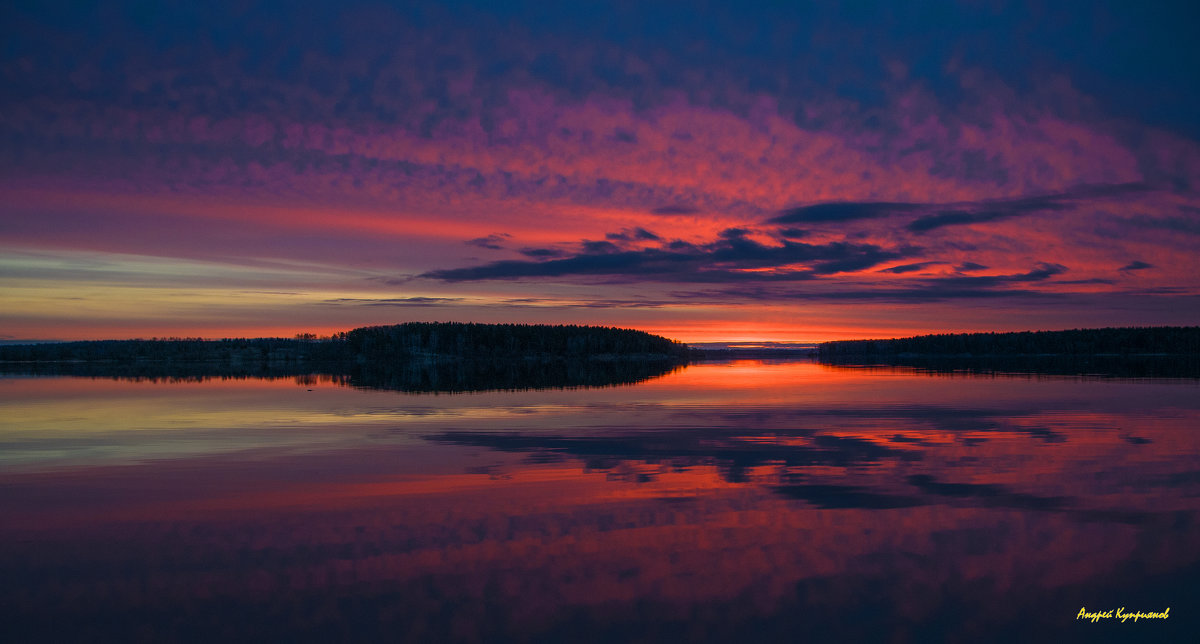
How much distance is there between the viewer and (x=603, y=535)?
33.4 ft

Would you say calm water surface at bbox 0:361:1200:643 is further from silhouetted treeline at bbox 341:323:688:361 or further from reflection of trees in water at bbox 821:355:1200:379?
silhouetted treeline at bbox 341:323:688:361

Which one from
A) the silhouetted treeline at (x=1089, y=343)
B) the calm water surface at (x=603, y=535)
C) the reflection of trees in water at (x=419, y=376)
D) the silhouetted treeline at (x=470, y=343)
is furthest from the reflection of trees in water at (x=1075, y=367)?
the silhouetted treeline at (x=470, y=343)

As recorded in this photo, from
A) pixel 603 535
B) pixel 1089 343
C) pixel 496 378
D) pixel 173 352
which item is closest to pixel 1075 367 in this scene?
pixel 496 378

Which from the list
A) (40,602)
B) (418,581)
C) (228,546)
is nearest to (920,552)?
(418,581)

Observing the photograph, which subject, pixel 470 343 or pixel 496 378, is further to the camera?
pixel 470 343

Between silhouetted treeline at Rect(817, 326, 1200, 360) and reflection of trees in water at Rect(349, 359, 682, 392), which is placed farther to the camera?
silhouetted treeline at Rect(817, 326, 1200, 360)

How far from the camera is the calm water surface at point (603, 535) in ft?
24.7

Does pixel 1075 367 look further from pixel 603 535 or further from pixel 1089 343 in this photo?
pixel 1089 343

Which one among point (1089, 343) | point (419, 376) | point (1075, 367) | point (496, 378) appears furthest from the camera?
point (1089, 343)

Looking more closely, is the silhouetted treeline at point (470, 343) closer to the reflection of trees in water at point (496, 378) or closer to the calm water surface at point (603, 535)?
the reflection of trees in water at point (496, 378)

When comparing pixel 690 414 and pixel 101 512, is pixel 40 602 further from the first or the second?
pixel 690 414

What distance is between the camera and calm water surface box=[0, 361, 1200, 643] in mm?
7531

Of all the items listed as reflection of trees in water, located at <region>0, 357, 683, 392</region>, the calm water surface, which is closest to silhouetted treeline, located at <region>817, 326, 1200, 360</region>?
reflection of trees in water, located at <region>0, 357, 683, 392</region>

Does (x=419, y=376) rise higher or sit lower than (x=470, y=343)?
lower
